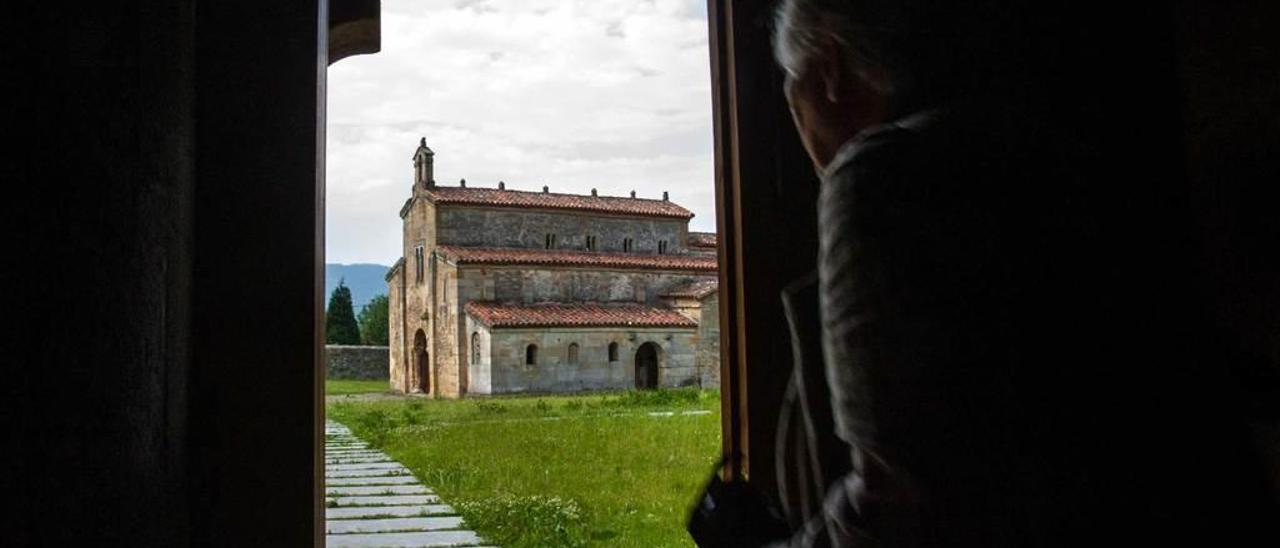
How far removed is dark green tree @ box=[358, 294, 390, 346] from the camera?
115 feet

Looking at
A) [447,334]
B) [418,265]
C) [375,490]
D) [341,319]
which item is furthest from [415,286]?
[375,490]

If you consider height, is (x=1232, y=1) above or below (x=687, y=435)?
above

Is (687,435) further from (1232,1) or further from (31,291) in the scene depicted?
(31,291)

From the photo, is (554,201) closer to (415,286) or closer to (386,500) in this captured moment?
(415,286)

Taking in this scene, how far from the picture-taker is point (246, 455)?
1.98m

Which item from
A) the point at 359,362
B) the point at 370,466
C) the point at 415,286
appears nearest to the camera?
the point at 370,466

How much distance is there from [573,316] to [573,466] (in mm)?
9328

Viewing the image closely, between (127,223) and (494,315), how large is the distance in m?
15.0

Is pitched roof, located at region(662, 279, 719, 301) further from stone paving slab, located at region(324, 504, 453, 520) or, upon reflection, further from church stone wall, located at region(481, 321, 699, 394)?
stone paving slab, located at region(324, 504, 453, 520)

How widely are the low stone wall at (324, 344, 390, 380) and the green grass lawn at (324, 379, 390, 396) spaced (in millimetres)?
254

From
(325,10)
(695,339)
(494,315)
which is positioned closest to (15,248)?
(325,10)

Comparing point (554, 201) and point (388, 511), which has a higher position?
point (554, 201)

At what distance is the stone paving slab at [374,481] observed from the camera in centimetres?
704

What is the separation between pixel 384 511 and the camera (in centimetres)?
568
